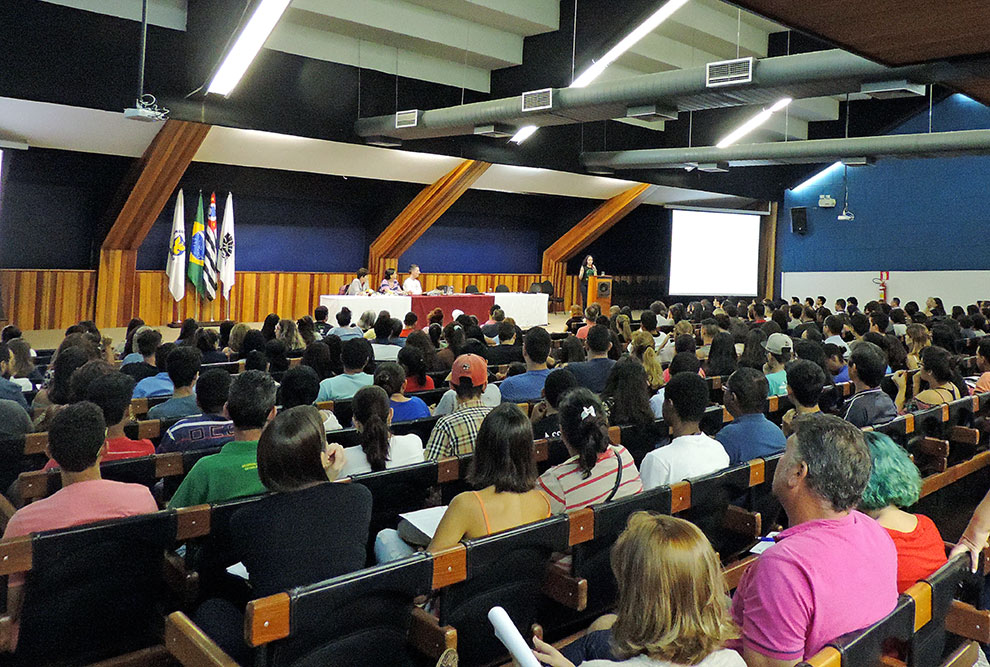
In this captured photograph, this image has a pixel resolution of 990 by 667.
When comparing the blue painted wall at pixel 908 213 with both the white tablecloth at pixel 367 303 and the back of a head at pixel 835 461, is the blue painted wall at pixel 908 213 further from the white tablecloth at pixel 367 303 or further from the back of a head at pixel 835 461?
the back of a head at pixel 835 461

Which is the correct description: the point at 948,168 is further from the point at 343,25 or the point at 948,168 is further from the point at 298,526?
the point at 298,526

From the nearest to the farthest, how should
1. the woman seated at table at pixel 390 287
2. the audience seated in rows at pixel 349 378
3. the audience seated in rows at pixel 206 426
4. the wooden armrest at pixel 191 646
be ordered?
the wooden armrest at pixel 191 646
the audience seated in rows at pixel 206 426
the audience seated in rows at pixel 349 378
the woman seated at table at pixel 390 287

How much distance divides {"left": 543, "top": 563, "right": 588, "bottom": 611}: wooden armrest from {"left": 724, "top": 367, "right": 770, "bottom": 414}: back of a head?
61.9 inches

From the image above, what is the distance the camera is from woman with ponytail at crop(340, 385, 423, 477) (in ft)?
9.98

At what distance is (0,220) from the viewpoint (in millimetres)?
10531

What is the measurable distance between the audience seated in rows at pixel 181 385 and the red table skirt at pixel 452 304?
8.15 metres

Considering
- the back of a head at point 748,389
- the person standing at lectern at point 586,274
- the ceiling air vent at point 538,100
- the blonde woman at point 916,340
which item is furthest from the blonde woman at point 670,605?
the person standing at lectern at point 586,274

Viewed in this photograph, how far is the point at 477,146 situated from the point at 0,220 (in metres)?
6.85

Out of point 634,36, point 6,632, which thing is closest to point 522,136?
point 634,36

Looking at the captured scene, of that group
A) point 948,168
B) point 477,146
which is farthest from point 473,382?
point 948,168

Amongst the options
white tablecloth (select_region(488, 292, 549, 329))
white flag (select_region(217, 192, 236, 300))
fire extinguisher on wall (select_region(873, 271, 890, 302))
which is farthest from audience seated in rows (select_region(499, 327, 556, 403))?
fire extinguisher on wall (select_region(873, 271, 890, 302))

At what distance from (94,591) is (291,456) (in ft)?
2.09

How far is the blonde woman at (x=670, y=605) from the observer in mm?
1358

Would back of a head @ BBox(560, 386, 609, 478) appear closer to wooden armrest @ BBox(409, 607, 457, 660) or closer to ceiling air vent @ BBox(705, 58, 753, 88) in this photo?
wooden armrest @ BBox(409, 607, 457, 660)
